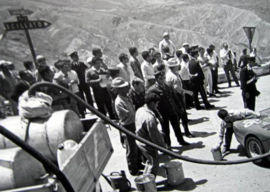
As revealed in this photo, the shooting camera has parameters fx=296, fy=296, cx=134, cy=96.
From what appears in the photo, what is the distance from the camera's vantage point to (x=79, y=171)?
3.26 meters

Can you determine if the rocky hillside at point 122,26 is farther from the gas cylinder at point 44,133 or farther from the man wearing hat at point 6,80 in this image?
the gas cylinder at point 44,133

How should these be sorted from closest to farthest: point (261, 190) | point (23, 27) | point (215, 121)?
1. point (261, 190)
2. point (215, 121)
3. point (23, 27)

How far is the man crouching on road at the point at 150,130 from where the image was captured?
506cm

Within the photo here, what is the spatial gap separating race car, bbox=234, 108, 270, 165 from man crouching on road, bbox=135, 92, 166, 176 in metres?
1.82

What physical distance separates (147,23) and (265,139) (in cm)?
1992

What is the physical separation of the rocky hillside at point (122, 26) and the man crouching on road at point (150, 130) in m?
15.6

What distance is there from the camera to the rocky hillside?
2206 cm

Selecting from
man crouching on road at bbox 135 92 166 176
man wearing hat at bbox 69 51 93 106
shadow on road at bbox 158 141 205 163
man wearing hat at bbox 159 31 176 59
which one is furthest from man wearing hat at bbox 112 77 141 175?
man wearing hat at bbox 159 31 176 59

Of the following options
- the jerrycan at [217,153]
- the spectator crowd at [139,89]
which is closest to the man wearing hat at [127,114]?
the spectator crowd at [139,89]

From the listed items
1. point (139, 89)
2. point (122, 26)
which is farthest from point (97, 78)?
point (122, 26)

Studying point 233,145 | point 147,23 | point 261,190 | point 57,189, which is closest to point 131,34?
point 147,23

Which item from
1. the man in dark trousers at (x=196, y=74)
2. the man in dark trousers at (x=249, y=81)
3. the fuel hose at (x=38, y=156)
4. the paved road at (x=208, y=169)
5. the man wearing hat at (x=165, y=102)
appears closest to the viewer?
the fuel hose at (x=38, y=156)

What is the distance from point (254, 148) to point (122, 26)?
19.1 metres

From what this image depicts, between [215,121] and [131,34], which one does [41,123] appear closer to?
[215,121]
